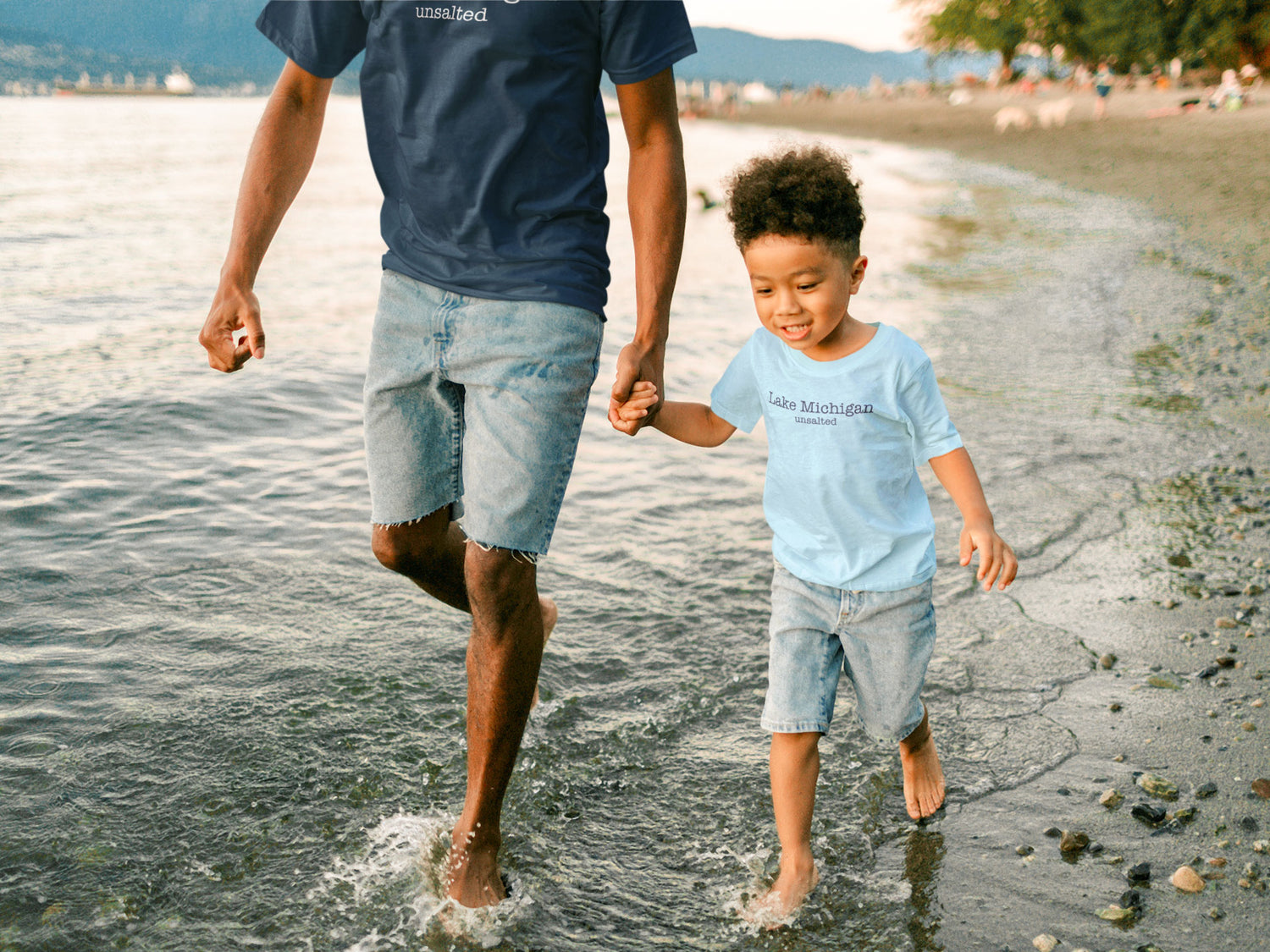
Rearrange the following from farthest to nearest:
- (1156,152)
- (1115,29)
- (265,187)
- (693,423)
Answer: (1115,29), (1156,152), (265,187), (693,423)

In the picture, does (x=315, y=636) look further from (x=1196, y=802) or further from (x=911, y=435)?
(x=1196, y=802)

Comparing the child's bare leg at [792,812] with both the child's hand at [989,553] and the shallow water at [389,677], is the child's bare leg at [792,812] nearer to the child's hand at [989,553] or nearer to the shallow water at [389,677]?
the shallow water at [389,677]

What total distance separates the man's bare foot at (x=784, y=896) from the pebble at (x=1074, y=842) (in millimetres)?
670

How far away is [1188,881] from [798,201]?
6.09ft

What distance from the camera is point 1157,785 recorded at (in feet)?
9.18

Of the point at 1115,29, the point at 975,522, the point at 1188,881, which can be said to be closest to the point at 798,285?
the point at 975,522

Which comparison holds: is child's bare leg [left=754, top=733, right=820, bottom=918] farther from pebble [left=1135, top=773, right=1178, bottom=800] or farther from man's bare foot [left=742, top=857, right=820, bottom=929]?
pebble [left=1135, top=773, right=1178, bottom=800]

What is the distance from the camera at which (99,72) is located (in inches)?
5463

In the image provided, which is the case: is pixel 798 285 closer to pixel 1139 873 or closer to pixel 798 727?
pixel 798 727

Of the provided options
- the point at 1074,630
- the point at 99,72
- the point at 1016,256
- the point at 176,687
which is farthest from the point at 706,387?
the point at 99,72

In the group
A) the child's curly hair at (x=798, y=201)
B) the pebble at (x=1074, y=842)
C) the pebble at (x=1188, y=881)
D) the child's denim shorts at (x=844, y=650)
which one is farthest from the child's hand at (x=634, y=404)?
the pebble at (x=1188, y=881)

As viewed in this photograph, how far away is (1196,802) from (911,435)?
52.8 inches

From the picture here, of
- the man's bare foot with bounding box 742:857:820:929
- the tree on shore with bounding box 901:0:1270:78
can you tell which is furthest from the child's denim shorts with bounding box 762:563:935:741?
the tree on shore with bounding box 901:0:1270:78

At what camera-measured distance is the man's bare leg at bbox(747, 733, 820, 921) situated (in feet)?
7.89
